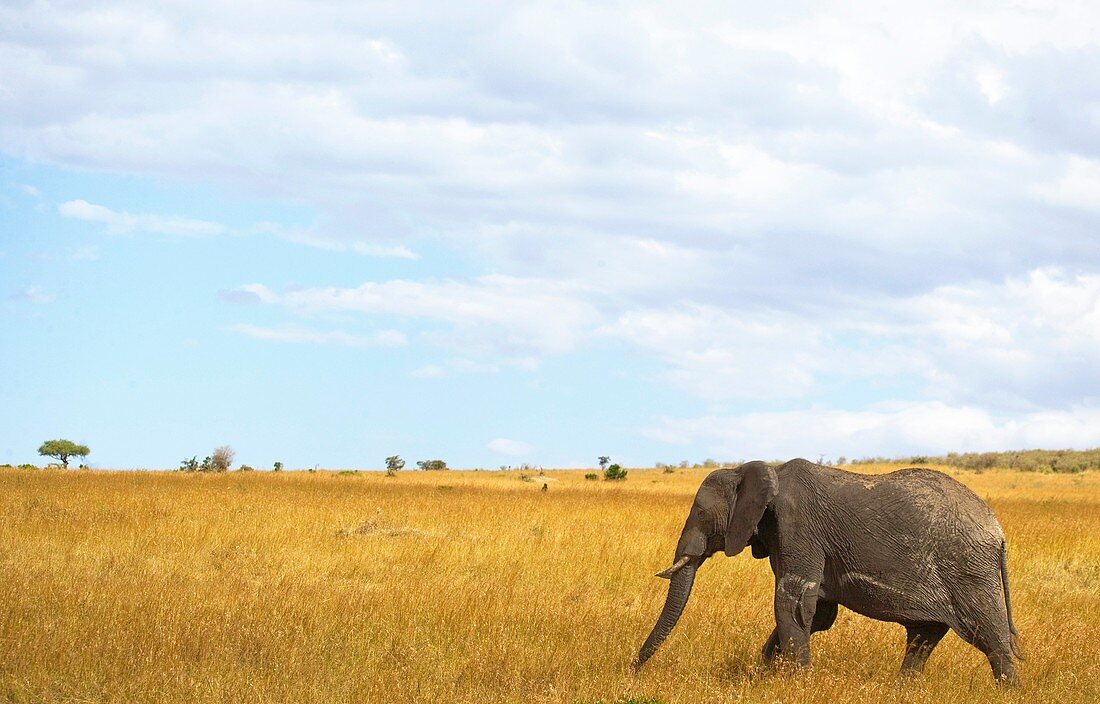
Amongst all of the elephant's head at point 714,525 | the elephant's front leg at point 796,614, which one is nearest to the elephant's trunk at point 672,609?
the elephant's head at point 714,525

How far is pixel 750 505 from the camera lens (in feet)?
29.8

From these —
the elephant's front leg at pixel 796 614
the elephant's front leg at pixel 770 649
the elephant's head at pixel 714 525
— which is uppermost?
the elephant's head at pixel 714 525

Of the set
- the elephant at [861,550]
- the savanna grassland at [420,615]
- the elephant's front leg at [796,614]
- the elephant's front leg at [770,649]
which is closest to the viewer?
the savanna grassland at [420,615]

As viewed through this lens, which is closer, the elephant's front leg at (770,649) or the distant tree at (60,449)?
the elephant's front leg at (770,649)

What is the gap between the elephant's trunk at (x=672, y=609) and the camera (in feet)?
30.1

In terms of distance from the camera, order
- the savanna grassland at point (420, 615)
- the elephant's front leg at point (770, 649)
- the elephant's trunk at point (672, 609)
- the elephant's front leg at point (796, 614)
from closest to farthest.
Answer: the savanna grassland at point (420, 615) → the elephant's front leg at point (796, 614) → the elephant's trunk at point (672, 609) → the elephant's front leg at point (770, 649)

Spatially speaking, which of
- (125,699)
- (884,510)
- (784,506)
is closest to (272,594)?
(125,699)

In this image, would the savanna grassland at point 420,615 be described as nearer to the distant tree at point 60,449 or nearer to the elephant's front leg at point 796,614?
the elephant's front leg at point 796,614

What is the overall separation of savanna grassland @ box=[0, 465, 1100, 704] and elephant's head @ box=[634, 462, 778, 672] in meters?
0.51

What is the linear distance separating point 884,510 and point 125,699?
683 cm

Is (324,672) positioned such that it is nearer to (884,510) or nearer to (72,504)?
(884,510)

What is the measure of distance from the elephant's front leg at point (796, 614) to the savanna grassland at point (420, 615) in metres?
0.22

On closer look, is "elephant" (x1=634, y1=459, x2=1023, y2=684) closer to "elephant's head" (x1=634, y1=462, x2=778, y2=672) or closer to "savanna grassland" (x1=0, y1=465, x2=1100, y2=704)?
"elephant's head" (x1=634, y1=462, x2=778, y2=672)

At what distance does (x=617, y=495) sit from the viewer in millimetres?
31188
